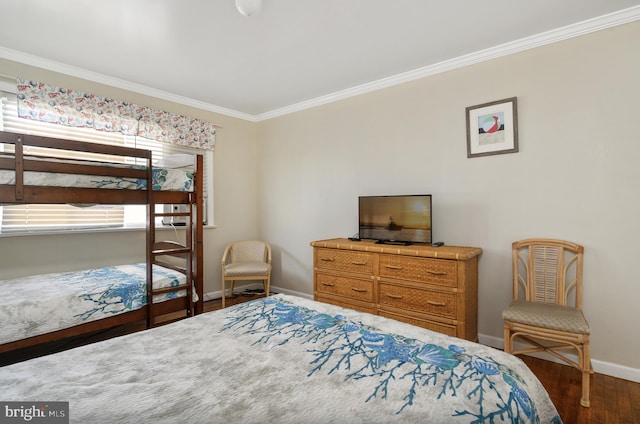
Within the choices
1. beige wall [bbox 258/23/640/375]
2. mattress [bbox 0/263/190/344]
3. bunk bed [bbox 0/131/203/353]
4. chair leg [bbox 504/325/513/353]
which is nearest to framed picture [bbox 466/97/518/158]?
beige wall [bbox 258/23/640/375]

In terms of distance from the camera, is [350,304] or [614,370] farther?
[350,304]

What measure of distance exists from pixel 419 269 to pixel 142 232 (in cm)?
298

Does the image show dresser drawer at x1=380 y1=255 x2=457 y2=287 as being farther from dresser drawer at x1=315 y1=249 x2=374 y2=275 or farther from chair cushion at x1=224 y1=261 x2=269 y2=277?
chair cushion at x1=224 y1=261 x2=269 y2=277

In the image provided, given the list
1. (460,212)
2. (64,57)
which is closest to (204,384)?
(460,212)

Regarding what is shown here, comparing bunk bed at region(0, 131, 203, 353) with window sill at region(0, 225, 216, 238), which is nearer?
bunk bed at region(0, 131, 203, 353)

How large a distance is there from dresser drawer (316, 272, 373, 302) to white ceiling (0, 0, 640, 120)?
208 centimetres

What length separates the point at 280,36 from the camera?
2502mm

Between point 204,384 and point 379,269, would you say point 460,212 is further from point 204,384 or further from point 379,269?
point 204,384

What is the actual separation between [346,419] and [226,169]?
390 cm

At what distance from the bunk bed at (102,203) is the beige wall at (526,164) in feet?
5.48

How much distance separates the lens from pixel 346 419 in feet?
2.84

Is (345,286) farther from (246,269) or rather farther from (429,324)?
(246,269)

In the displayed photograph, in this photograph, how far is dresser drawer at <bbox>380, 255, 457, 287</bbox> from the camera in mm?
2490

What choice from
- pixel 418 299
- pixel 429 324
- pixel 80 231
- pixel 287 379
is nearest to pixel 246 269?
pixel 80 231
